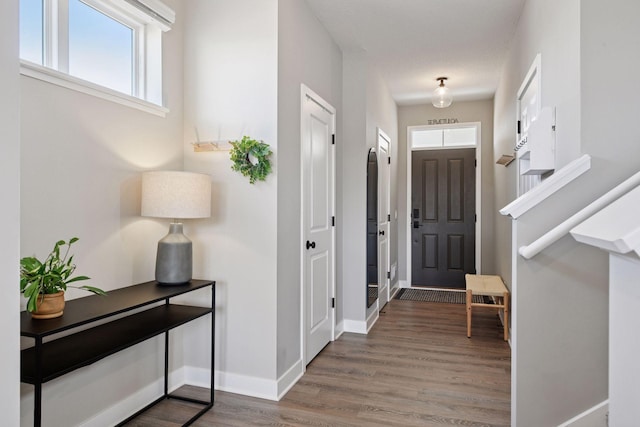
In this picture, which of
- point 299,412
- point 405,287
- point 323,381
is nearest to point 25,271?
point 299,412

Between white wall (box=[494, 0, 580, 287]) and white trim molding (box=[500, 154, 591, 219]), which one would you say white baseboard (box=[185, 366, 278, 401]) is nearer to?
white trim molding (box=[500, 154, 591, 219])

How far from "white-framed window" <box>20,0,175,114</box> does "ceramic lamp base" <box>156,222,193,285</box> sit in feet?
2.69

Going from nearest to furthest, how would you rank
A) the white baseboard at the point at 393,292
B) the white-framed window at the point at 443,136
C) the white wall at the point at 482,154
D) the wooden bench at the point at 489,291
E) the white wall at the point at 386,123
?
Answer: 1. the wooden bench at the point at 489,291
2. the white wall at the point at 386,123
3. the white baseboard at the point at 393,292
4. the white wall at the point at 482,154
5. the white-framed window at the point at 443,136

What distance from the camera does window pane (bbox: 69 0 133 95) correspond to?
2139 millimetres

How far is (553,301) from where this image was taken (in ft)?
5.99

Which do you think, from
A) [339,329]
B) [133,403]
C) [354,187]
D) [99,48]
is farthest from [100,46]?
[339,329]

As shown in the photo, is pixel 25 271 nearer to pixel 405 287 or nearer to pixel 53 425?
pixel 53 425

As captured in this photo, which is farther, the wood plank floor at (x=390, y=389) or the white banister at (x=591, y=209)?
the wood plank floor at (x=390, y=389)

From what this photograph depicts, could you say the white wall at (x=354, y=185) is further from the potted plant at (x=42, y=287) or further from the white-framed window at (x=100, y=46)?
the potted plant at (x=42, y=287)

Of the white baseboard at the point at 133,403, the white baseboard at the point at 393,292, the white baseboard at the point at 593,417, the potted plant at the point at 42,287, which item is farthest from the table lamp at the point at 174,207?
the white baseboard at the point at 393,292

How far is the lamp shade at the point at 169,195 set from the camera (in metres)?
2.26

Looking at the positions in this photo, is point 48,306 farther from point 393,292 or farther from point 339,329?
point 393,292

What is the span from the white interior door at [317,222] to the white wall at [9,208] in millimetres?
2060

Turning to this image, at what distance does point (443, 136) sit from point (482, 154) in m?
0.61
